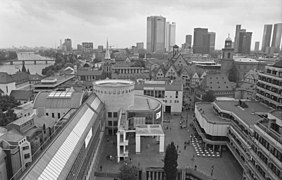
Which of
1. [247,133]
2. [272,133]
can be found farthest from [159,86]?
[272,133]

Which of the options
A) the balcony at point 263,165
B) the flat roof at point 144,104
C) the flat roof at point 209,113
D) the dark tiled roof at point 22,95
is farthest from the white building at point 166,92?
the balcony at point 263,165

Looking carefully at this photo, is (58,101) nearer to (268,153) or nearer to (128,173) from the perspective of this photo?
(128,173)

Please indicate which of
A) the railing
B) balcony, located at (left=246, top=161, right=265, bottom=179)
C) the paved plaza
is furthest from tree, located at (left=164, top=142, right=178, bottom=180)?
the railing

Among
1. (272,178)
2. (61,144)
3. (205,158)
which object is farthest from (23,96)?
(272,178)

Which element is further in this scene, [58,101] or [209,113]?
[209,113]

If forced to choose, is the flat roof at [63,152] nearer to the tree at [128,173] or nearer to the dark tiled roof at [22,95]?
the tree at [128,173]

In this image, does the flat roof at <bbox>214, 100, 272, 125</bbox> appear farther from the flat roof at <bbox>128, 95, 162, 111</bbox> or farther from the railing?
the flat roof at <bbox>128, 95, 162, 111</bbox>

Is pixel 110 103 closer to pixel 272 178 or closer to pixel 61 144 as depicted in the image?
pixel 61 144
